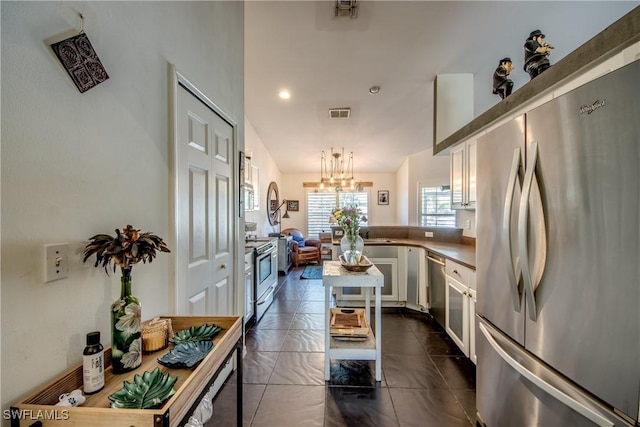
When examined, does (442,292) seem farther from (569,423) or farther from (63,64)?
(63,64)

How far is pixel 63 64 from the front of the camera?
2.76 ft

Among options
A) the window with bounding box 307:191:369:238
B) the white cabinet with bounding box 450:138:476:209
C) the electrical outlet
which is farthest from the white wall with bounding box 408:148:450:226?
the electrical outlet

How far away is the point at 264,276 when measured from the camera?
358 cm

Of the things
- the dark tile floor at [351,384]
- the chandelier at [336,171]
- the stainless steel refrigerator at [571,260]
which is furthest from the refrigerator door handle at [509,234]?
the chandelier at [336,171]

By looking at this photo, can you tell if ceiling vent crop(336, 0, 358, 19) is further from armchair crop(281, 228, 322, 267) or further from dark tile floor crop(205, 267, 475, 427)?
armchair crop(281, 228, 322, 267)

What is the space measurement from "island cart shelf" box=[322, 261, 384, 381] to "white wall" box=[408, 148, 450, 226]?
4.43 metres

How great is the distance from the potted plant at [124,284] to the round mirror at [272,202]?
552cm

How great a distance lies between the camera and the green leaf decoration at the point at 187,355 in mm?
976

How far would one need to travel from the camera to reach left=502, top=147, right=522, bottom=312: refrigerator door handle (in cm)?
122

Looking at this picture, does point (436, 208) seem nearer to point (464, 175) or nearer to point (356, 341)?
point (464, 175)

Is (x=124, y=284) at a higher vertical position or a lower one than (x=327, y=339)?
higher

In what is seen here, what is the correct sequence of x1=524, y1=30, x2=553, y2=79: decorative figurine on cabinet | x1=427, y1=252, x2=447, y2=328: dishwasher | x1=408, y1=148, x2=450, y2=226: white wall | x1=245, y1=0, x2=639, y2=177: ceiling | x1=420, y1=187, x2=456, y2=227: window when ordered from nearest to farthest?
x1=524, y1=30, x2=553, y2=79: decorative figurine on cabinet < x1=245, y1=0, x2=639, y2=177: ceiling < x1=427, y1=252, x2=447, y2=328: dishwasher < x1=420, y1=187, x2=456, y2=227: window < x1=408, y1=148, x2=450, y2=226: white wall

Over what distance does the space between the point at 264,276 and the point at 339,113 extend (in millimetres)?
2873

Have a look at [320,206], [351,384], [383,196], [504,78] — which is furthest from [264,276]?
[383,196]
